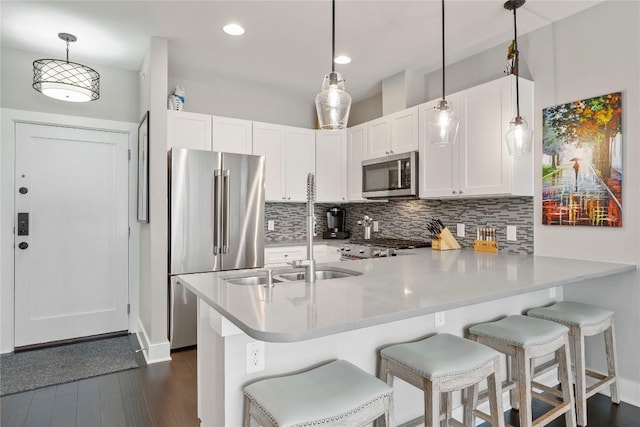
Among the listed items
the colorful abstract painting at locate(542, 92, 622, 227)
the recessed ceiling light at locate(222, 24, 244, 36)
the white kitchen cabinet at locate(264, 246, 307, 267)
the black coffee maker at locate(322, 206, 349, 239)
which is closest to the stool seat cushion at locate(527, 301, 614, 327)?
the colorful abstract painting at locate(542, 92, 622, 227)

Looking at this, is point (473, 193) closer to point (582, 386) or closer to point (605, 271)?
point (605, 271)

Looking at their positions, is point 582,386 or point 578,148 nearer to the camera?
point 582,386

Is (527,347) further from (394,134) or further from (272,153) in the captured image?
(272,153)

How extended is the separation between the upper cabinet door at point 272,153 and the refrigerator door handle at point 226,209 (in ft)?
2.19

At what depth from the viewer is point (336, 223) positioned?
16.1ft

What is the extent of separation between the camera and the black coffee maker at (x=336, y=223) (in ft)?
15.5

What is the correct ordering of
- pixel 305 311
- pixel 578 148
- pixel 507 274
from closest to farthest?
pixel 305 311
pixel 507 274
pixel 578 148

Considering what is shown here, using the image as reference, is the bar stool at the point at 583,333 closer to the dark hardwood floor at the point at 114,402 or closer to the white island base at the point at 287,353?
the white island base at the point at 287,353

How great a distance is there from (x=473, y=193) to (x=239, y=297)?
222 centimetres

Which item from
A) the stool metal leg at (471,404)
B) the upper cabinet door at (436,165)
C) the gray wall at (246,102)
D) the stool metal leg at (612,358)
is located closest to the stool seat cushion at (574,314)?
the stool metal leg at (612,358)

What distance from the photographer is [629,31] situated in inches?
94.1

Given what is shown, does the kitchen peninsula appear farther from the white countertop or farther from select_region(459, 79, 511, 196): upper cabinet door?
select_region(459, 79, 511, 196): upper cabinet door

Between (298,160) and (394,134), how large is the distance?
3.84 ft

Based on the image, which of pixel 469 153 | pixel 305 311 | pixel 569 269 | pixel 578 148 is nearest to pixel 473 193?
pixel 469 153
